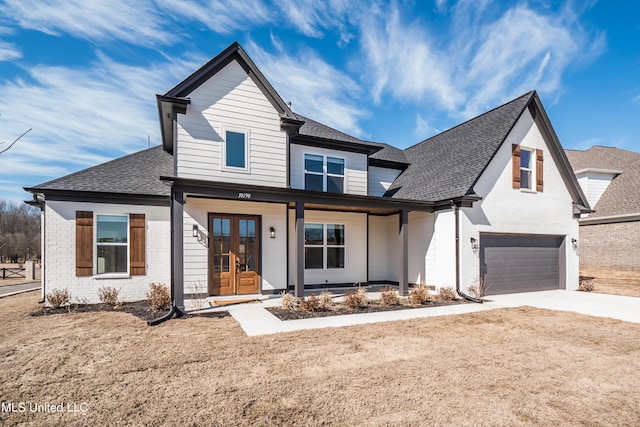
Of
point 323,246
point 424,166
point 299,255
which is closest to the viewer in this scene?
point 299,255

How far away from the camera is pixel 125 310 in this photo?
8312 millimetres

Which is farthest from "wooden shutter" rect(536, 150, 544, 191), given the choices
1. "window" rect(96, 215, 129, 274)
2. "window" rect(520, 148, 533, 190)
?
"window" rect(96, 215, 129, 274)

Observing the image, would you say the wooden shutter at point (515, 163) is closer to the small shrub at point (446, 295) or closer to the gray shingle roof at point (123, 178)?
the small shrub at point (446, 295)

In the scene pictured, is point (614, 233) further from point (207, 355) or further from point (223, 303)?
point (207, 355)

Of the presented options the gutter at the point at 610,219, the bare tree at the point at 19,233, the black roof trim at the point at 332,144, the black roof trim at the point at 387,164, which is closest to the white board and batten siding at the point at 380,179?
the black roof trim at the point at 387,164

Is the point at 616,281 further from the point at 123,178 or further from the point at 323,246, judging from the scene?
the point at 123,178

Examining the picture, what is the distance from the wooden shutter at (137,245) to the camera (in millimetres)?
9578

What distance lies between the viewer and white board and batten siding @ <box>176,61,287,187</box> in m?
9.61

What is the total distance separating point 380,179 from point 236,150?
7.19 meters

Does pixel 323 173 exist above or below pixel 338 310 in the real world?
above

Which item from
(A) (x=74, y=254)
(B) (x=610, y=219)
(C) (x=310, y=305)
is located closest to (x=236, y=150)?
(C) (x=310, y=305)

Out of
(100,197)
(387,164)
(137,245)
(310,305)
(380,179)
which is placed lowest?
(310,305)

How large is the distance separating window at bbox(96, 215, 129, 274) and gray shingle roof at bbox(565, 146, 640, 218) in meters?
23.2

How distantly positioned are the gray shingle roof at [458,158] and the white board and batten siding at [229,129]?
560 cm
